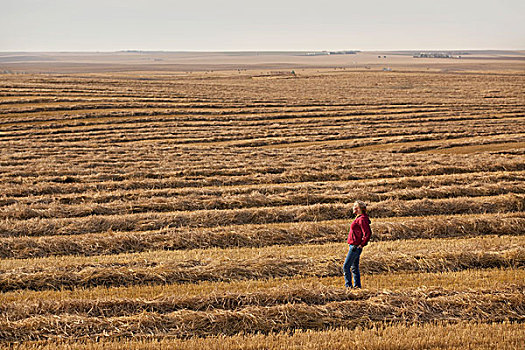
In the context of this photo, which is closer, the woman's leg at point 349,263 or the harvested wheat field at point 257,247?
the harvested wheat field at point 257,247

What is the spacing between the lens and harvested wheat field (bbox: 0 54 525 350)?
659 centimetres

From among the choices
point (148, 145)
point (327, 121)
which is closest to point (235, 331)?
point (148, 145)

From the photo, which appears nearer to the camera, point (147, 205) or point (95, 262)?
point (95, 262)

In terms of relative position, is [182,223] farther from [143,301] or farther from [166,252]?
[143,301]

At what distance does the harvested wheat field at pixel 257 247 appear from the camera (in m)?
6.59

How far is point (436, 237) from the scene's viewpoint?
11.1 m

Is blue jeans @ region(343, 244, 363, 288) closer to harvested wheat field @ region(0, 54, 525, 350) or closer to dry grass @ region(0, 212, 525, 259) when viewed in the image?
harvested wheat field @ region(0, 54, 525, 350)

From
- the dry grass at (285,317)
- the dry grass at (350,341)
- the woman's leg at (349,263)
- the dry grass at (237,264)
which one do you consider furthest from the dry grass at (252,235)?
the dry grass at (350,341)

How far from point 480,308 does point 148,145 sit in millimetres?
22233

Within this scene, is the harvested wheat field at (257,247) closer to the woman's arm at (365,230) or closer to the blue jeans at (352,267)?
the blue jeans at (352,267)

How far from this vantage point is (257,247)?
34.5 ft

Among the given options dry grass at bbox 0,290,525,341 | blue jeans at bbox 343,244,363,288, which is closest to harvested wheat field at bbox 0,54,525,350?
dry grass at bbox 0,290,525,341

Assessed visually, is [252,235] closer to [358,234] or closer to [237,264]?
[237,264]

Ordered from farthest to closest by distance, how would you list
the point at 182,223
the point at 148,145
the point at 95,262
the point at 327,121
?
the point at 327,121
the point at 148,145
the point at 182,223
the point at 95,262
